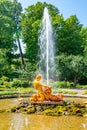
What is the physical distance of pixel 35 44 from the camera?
4959 centimetres

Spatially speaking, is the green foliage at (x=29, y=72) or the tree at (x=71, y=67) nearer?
the tree at (x=71, y=67)

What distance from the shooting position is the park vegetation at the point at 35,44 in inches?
1619

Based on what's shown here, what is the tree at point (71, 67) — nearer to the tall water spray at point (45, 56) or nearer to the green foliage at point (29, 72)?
the tall water spray at point (45, 56)

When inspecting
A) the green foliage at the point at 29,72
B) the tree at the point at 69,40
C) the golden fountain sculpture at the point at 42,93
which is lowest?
the golden fountain sculpture at the point at 42,93

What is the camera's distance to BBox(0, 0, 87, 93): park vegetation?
135 feet

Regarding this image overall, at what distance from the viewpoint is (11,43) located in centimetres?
5553

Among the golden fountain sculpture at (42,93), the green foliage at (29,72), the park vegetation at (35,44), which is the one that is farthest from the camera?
the green foliage at (29,72)

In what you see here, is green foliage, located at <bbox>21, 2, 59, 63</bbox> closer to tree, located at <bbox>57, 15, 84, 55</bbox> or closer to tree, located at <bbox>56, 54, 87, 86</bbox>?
tree, located at <bbox>57, 15, 84, 55</bbox>

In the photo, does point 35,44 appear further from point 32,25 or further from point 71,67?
point 71,67

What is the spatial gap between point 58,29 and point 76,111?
3050cm

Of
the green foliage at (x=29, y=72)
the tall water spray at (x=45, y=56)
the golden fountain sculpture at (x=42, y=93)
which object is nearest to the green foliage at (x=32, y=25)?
the tall water spray at (x=45, y=56)

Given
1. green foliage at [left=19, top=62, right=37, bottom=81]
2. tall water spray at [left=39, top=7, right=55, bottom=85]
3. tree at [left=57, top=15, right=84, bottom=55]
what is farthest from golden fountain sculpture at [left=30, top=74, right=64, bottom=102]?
tree at [left=57, top=15, right=84, bottom=55]

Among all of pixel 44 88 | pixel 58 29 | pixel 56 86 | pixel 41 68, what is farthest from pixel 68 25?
pixel 44 88

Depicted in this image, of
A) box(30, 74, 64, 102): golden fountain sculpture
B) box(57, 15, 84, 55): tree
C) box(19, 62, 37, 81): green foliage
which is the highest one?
box(57, 15, 84, 55): tree
